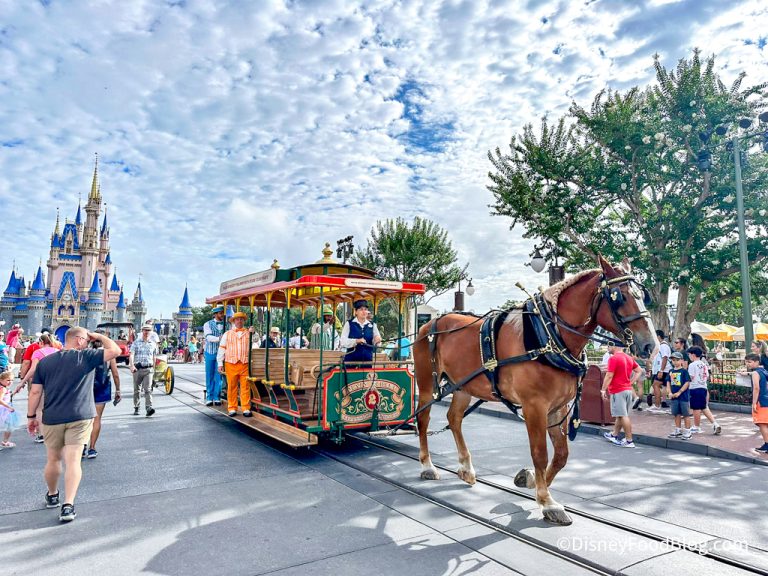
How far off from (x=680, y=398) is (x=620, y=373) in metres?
1.28

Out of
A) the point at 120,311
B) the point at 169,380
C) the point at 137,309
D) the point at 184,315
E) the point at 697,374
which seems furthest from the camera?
the point at 137,309

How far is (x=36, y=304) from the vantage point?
259 feet

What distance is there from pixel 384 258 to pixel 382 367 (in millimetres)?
22804

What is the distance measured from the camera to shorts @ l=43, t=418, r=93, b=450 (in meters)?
4.57

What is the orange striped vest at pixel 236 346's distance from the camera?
8516mm

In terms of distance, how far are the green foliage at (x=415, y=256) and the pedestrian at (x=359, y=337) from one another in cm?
2166

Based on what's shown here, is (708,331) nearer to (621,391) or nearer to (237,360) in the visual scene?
(621,391)

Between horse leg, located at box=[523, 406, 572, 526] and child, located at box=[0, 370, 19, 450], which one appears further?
child, located at box=[0, 370, 19, 450]

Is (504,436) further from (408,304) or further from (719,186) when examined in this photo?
(719,186)

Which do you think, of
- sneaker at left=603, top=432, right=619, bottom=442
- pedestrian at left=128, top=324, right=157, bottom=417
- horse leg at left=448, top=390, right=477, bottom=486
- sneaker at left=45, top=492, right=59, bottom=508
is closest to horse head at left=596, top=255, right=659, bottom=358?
horse leg at left=448, top=390, right=477, bottom=486

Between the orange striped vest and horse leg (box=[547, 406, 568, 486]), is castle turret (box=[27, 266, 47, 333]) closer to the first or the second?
the orange striped vest

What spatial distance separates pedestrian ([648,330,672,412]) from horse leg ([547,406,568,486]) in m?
7.50

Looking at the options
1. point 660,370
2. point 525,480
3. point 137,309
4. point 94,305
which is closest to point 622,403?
point 525,480

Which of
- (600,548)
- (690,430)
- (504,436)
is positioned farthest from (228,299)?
(690,430)
